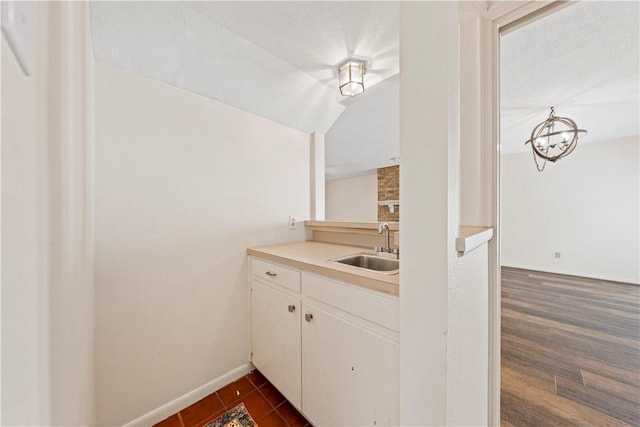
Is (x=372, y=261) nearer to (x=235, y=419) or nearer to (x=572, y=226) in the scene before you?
(x=235, y=419)

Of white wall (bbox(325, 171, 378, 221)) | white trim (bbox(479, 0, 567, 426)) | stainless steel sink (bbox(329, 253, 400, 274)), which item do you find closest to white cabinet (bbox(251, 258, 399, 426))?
stainless steel sink (bbox(329, 253, 400, 274))

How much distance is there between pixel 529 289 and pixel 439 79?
4.01 m

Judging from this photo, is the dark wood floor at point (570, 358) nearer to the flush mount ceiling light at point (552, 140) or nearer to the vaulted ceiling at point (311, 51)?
the flush mount ceiling light at point (552, 140)

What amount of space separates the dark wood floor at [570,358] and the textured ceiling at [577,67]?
6.77ft

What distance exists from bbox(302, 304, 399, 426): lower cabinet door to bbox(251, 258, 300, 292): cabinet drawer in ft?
0.49

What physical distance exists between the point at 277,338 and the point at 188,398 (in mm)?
617

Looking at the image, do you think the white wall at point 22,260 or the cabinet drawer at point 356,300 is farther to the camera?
the cabinet drawer at point 356,300

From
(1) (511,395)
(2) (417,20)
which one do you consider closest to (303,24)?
(2) (417,20)

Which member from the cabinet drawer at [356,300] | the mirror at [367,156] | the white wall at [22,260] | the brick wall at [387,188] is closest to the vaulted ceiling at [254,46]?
the mirror at [367,156]

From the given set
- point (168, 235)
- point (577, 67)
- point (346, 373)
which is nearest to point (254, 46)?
point (168, 235)

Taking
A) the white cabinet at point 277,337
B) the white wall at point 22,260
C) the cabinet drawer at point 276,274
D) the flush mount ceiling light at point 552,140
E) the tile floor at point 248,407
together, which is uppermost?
the flush mount ceiling light at point 552,140

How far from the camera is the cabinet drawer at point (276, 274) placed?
1.26 metres

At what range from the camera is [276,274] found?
1.39m

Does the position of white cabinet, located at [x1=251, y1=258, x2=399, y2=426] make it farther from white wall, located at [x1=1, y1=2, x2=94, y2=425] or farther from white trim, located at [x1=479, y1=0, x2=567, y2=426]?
white wall, located at [x1=1, y1=2, x2=94, y2=425]
